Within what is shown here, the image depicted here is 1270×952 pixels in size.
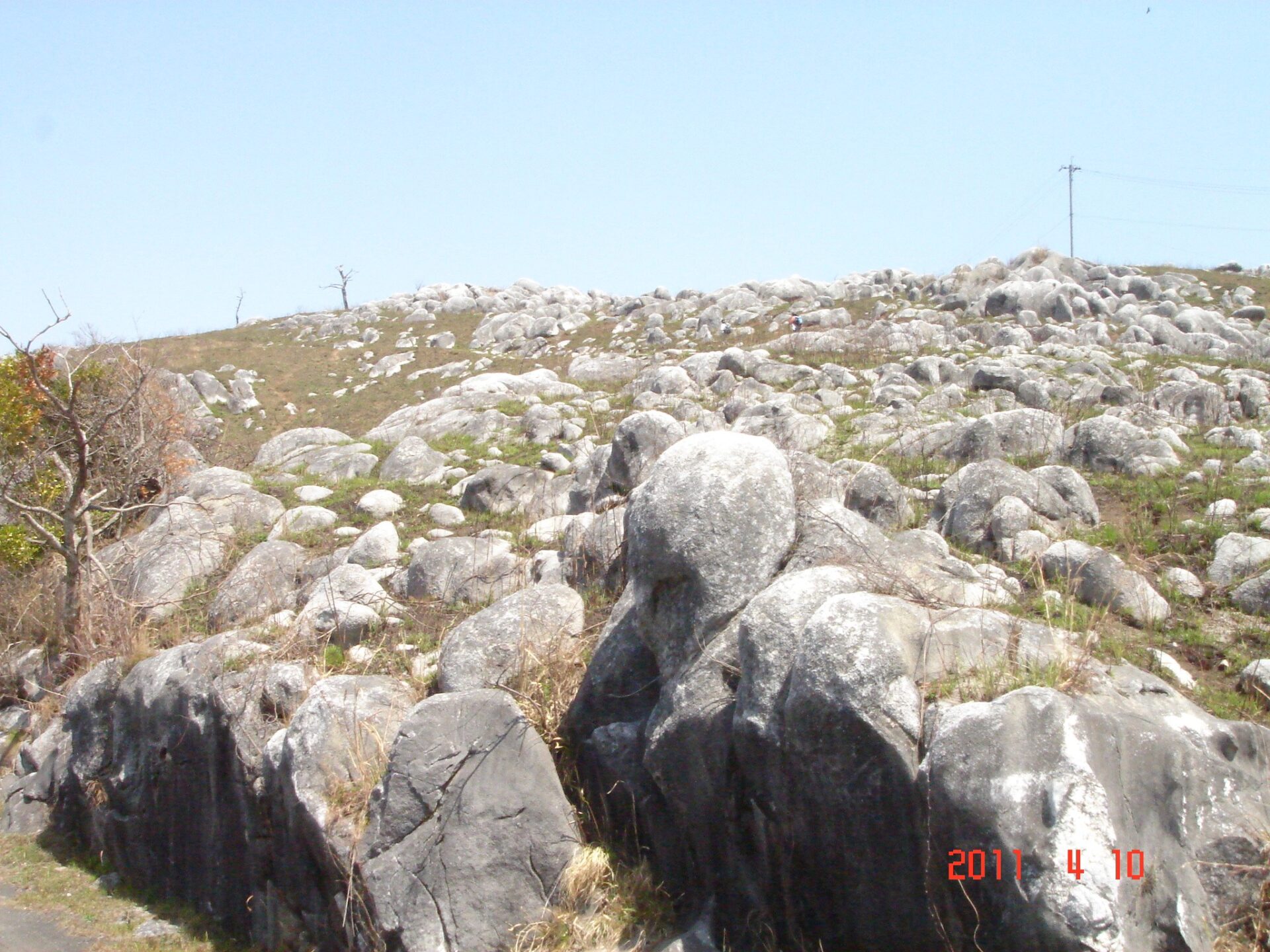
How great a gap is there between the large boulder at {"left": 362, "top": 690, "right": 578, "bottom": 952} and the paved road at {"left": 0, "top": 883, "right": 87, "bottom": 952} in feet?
10.4

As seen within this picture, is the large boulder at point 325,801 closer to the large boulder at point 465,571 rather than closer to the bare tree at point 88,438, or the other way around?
the large boulder at point 465,571

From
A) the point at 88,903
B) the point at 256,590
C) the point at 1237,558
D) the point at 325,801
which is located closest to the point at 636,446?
the point at 256,590

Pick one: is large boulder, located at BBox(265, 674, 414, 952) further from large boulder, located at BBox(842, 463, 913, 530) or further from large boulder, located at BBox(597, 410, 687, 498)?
large boulder, located at BBox(842, 463, 913, 530)

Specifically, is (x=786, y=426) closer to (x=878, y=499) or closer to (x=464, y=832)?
(x=878, y=499)

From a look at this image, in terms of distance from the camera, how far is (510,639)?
706cm

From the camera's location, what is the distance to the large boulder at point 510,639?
A: 6824mm

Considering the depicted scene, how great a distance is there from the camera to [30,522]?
9477 millimetres

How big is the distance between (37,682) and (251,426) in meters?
12.5

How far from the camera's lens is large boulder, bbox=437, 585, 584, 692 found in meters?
6.82

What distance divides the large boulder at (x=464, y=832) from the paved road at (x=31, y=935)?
3.16m

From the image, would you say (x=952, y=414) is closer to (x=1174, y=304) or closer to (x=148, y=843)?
(x=148, y=843)

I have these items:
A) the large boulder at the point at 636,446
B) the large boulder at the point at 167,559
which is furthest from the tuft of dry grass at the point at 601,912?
the large boulder at the point at 167,559

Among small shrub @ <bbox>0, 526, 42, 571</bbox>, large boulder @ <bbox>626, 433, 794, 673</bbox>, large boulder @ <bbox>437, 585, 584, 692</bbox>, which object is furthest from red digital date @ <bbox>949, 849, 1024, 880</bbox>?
small shrub @ <bbox>0, 526, 42, 571</bbox>

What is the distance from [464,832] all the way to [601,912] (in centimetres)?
93
